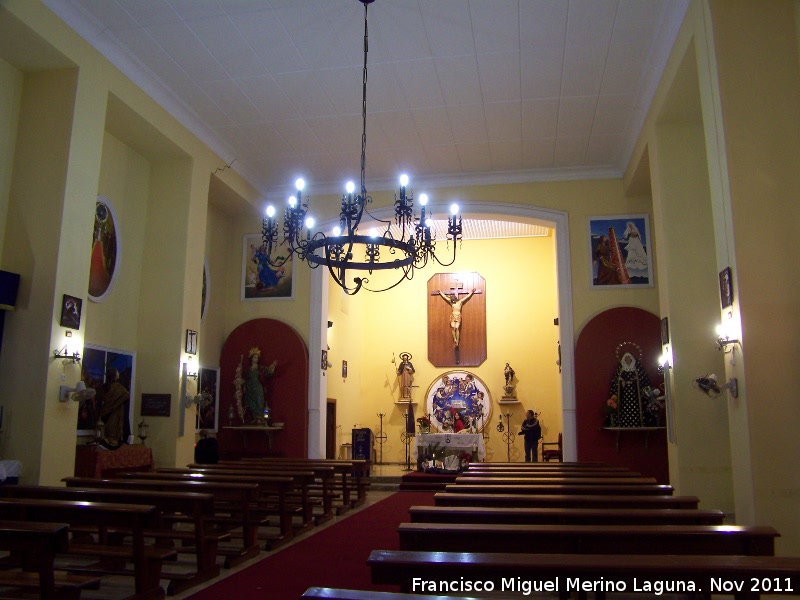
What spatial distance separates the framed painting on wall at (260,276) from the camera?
12664 millimetres

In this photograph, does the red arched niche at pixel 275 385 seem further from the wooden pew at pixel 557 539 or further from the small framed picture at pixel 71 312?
the wooden pew at pixel 557 539

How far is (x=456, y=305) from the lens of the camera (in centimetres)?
1708

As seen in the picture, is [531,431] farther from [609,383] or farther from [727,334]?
[727,334]

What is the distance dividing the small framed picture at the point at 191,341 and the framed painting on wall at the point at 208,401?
1404 mm

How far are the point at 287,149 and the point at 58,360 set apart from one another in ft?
18.0

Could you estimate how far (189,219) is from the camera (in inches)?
399

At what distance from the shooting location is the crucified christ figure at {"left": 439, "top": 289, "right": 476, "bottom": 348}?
55.8ft

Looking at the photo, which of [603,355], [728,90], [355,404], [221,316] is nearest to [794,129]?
[728,90]

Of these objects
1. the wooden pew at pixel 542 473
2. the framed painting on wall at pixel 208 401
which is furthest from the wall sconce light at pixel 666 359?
the framed painting on wall at pixel 208 401

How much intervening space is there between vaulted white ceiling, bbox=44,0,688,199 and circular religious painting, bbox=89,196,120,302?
1758mm

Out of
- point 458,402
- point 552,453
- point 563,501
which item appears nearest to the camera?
point 563,501

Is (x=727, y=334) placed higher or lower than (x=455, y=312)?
lower

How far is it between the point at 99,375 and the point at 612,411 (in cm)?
778

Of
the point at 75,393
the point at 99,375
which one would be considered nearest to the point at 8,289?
the point at 75,393
